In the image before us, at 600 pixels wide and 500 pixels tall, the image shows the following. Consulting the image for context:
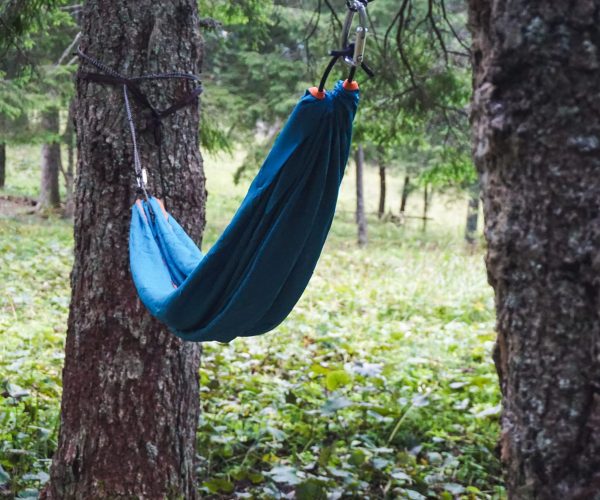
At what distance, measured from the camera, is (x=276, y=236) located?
Result: 5.04 feet

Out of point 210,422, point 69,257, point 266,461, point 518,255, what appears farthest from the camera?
point 69,257

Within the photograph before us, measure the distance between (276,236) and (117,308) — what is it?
0.98 meters

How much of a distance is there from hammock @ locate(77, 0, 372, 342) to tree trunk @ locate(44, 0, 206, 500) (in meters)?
0.53

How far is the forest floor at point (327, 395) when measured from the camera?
276cm

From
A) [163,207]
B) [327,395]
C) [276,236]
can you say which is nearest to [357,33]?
[276,236]

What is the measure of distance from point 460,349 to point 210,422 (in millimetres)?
2060

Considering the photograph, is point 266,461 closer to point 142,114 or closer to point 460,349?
Answer: point 142,114

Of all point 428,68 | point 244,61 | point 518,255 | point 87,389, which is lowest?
point 87,389

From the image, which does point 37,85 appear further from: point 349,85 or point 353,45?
point 353,45

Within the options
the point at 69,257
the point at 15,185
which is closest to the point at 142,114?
the point at 69,257

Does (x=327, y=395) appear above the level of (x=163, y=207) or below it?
below

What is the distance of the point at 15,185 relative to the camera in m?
13.5

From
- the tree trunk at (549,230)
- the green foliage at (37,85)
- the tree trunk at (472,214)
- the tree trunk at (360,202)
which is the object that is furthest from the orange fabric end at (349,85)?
the tree trunk at (472,214)

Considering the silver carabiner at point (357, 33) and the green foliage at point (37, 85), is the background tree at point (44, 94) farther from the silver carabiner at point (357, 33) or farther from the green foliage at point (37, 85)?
the silver carabiner at point (357, 33)
